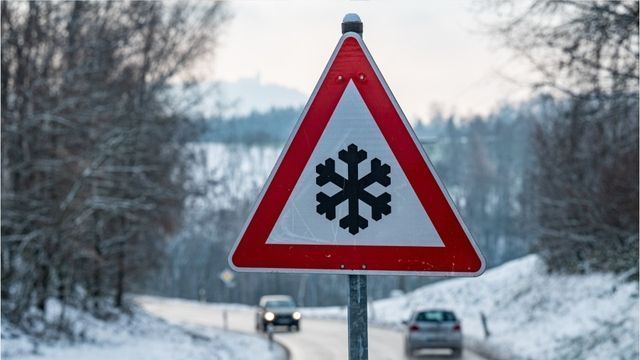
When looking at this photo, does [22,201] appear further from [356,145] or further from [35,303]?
[356,145]

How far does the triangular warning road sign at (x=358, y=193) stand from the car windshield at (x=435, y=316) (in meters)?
19.6

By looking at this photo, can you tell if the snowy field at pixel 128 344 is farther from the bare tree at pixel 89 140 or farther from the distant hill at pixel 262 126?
the distant hill at pixel 262 126

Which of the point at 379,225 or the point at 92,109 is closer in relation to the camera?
the point at 379,225

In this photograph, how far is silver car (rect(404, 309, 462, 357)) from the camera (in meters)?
22.4

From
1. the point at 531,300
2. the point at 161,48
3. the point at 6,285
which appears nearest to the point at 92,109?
the point at 6,285

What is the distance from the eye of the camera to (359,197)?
11.5ft

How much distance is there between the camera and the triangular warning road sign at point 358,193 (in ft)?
11.5

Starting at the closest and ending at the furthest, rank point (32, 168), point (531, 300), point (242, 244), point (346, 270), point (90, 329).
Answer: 1. point (346, 270)
2. point (242, 244)
3. point (32, 168)
4. point (90, 329)
5. point (531, 300)

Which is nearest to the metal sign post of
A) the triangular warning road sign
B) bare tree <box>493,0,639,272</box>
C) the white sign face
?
the triangular warning road sign

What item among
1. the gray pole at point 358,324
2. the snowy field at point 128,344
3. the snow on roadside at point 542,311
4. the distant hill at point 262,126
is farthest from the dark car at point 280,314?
the distant hill at point 262,126

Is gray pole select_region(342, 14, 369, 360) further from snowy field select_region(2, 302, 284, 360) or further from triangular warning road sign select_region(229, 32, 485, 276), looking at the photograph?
snowy field select_region(2, 302, 284, 360)

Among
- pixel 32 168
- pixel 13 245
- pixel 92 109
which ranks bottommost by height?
pixel 13 245

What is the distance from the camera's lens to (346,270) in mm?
3488

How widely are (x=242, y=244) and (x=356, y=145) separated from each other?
678mm
